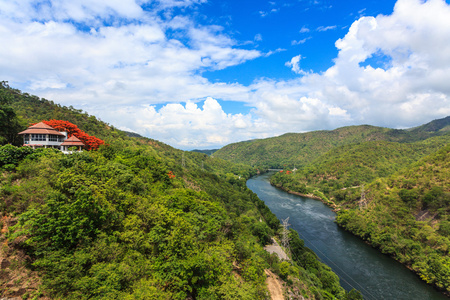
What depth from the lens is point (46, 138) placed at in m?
27.7

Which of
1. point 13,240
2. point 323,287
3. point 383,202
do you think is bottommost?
point 323,287

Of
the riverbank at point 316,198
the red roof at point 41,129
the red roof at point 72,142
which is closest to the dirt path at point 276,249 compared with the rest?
the red roof at point 72,142

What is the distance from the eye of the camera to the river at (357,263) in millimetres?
37128

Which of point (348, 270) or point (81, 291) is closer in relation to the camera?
point (81, 291)

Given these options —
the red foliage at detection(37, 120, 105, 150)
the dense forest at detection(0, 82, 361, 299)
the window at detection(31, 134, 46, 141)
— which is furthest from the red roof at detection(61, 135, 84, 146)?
the dense forest at detection(0, 82, 361, 299)

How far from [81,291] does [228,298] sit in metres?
10.5

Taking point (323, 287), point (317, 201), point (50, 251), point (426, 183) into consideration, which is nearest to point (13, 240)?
point (50, 251)

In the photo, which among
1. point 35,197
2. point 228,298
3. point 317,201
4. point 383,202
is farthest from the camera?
point 317,201

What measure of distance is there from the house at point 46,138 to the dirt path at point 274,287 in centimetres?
3392

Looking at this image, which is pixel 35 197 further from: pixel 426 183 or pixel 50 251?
pixel 426 183

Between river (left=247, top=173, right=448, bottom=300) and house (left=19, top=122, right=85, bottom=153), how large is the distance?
54.5 meters

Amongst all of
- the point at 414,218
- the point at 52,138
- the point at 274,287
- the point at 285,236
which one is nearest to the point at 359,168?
the point at 414,218

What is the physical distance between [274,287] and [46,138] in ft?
123

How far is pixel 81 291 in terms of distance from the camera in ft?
36.0
